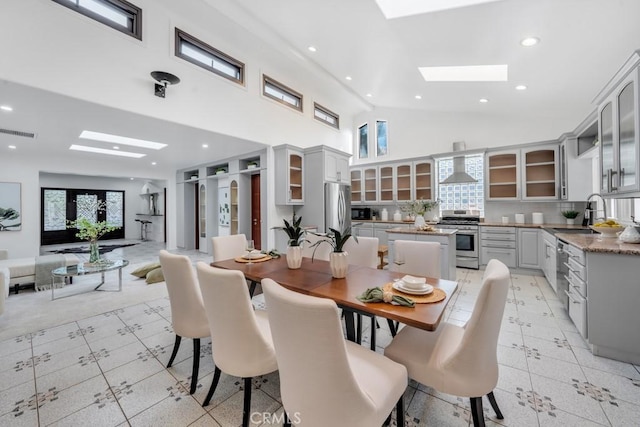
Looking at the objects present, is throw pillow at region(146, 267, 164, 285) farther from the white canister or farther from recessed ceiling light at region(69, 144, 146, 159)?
the white canister

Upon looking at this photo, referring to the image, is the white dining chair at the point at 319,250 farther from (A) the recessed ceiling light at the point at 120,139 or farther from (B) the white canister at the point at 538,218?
(B) the white canister at the point at 538,218

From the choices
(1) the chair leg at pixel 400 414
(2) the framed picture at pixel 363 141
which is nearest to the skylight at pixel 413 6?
(1) the chair leg at pixel 400 414

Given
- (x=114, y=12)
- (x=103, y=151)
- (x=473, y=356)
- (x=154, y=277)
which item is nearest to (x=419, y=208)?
(x=473, y=356)

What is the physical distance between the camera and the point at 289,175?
521 centimetres

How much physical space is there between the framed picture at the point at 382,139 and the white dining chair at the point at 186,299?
618cm

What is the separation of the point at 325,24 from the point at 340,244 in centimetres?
323

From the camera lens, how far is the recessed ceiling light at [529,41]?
2.73m

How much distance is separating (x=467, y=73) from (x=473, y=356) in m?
4.30

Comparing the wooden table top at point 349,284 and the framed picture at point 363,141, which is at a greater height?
the framed picture at point 363,141

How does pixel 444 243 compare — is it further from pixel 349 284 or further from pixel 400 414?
pixel 400 414

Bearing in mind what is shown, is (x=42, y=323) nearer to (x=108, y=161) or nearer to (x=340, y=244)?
(x=340, y=244)

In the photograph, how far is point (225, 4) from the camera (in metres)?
3.51

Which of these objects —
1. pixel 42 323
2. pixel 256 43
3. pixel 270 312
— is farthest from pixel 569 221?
pixel 42 323

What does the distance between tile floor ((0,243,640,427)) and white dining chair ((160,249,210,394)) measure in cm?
28
